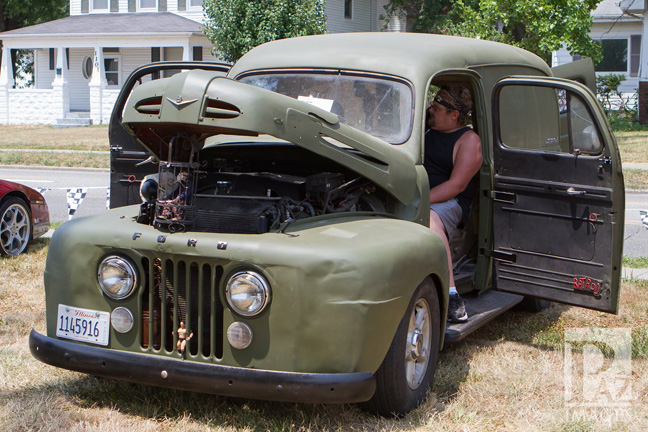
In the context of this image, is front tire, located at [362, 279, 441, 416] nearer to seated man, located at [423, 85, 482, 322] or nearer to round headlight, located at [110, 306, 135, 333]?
seated man, located at [423, 85, 482, 322]

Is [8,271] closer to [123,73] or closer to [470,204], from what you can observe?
[470,204]

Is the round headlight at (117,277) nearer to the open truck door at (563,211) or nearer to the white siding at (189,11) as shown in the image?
the open truck door at (563,211)

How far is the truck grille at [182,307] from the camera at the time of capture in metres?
3.90

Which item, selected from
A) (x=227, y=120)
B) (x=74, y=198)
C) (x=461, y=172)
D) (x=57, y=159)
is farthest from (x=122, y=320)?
(x=57, y=159)

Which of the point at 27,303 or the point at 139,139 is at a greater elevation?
the point at 139,139

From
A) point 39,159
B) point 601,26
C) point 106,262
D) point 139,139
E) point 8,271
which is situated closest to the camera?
point 106,262

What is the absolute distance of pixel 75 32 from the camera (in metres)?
33.3

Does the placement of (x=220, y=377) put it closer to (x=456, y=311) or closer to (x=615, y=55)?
(x=456, y=311)

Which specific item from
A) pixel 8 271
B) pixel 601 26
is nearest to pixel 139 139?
pixel 8 271

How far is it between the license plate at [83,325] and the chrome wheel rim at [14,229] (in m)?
4.71

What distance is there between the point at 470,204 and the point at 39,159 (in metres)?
15.6

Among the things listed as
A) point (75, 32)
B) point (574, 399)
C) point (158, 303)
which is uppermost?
point (75, 32)

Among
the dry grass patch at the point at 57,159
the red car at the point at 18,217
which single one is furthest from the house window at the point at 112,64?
the red car at the point at 18,217

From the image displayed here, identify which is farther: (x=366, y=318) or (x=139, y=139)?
(x=139, y=139)
